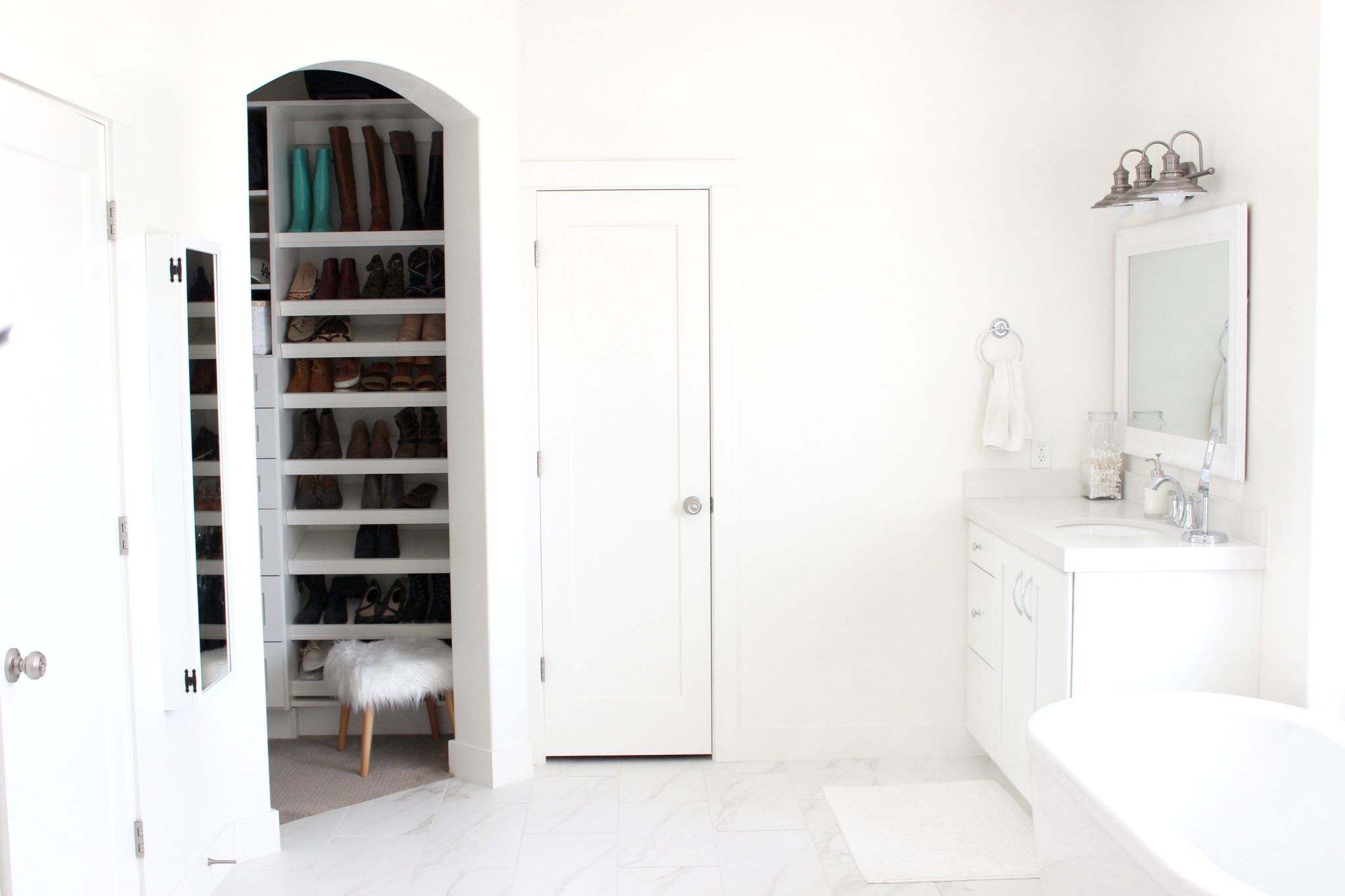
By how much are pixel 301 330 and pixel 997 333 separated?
268 centimetres

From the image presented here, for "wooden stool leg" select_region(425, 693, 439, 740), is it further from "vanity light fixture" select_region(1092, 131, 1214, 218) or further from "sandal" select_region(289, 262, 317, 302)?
"vanity light fixture" select_region(1092, 131, 1214, 218)

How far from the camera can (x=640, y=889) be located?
9.43ft

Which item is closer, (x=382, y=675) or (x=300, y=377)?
(x=382, y=675)

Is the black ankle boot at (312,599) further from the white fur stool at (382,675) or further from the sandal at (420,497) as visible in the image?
the sandal at (420,497)

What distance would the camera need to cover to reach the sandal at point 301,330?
409cm

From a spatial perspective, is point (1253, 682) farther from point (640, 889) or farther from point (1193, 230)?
point (640, 889)

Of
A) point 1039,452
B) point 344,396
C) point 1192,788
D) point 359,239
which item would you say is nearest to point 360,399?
point 344,396

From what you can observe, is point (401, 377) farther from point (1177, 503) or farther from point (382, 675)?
point (1177, 503)

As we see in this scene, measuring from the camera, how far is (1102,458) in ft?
12.0

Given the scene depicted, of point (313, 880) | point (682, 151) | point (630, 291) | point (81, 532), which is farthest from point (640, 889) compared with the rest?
point (682, 151)

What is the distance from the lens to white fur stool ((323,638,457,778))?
369 cm

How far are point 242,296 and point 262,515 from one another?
4.50 ft

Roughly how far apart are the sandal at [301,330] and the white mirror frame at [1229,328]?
120 inches

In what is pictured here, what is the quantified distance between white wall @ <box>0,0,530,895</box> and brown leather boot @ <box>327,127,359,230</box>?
2.72ft
